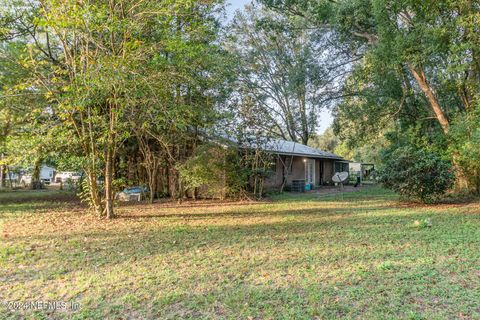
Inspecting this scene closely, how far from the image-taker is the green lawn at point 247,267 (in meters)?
3.17

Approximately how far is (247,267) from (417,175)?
7424 millimetres

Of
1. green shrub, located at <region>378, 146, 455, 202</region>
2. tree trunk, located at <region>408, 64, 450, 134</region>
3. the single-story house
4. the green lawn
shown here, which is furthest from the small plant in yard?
the single-story house

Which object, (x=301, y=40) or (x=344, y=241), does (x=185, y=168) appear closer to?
(x=344, y=241)

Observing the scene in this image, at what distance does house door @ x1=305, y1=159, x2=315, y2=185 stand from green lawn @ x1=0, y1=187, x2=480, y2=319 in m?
11.3

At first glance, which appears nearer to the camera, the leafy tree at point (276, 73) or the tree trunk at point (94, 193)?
the tree trunk at point (94, 193)

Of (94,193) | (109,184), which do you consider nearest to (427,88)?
(109,184)

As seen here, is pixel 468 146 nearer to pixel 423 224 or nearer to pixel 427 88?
pixel 423 224

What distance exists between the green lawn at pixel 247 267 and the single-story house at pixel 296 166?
258 inches

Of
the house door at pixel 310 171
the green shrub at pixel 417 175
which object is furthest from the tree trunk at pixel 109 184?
the house door at pixel 310 171

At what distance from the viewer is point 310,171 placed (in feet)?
65.7

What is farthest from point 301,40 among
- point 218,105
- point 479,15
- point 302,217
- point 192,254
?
point 192,254

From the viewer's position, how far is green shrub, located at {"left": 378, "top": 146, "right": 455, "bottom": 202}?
9.62 meters

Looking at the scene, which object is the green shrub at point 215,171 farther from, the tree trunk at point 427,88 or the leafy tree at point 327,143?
the leafy tree at point 327,143

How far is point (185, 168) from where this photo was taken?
35.8 ft
